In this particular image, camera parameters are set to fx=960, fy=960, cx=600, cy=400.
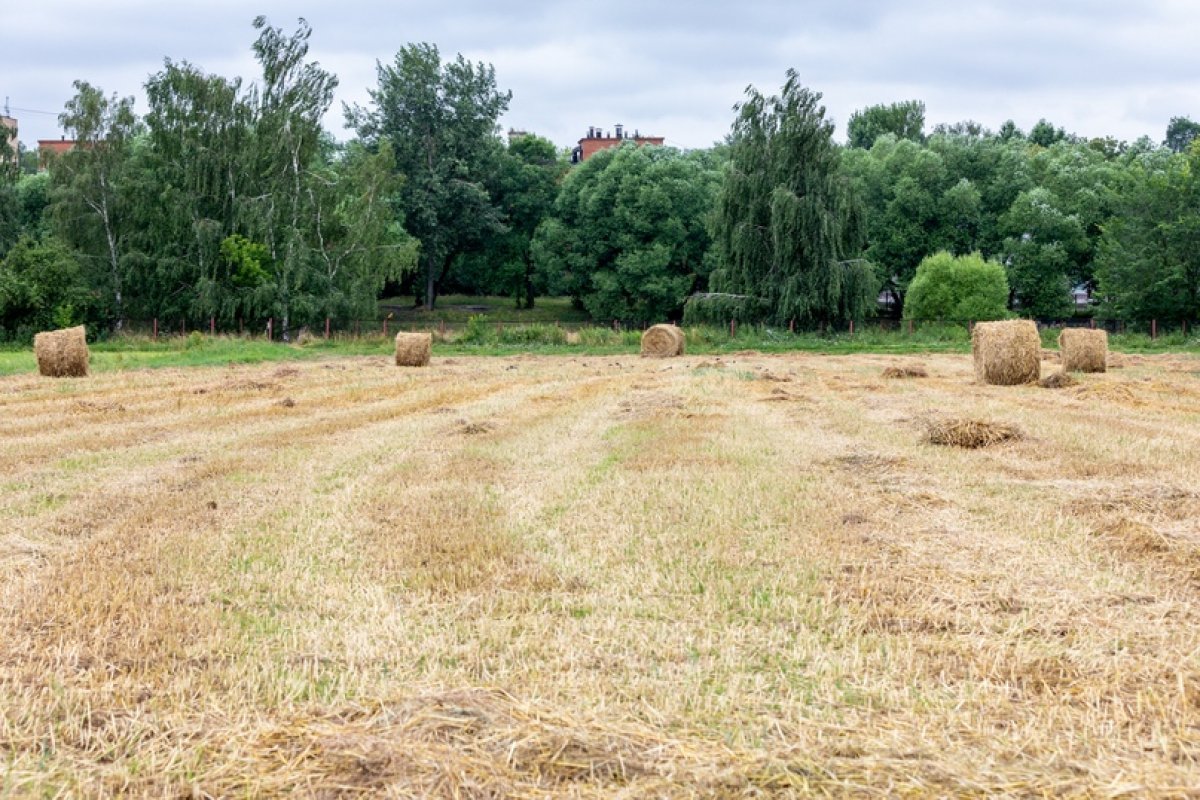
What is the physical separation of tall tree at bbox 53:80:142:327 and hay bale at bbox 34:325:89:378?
28162 mm

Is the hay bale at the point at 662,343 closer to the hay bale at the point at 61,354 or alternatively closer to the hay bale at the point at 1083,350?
the hay bale at the point at 1083,350

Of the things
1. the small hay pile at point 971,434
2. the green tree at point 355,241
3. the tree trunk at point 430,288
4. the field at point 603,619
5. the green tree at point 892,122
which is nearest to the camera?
the field at point 603,619

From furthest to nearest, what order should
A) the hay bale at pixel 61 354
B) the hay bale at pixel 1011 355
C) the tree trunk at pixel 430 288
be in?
the tree trunk at pixel 430 288 < the hay bale at pixel 61 354 < the hay bale at pixel 1011 355

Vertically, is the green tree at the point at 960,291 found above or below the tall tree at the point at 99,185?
below

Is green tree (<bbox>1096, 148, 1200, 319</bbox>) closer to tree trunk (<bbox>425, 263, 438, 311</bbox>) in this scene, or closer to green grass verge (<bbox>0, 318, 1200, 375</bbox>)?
green grass verge (<bbox>0, 318, 1200, 375</bbox>)

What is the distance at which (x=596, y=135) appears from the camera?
3944 inches

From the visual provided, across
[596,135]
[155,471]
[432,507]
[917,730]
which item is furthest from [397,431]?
[596,135]

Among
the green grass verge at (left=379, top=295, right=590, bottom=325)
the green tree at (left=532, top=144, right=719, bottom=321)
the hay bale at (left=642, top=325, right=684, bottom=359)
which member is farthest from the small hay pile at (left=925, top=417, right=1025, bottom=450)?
the green grass verge at (left=379, top=295, right=590, bottom=325)

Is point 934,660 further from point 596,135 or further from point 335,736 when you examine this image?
point 596,135

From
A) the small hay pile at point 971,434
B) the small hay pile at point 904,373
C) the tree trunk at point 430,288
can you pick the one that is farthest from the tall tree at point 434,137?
the small hay pile at point 971,434

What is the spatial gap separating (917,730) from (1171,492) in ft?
17.2

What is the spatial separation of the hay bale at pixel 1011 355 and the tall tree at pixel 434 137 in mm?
47449

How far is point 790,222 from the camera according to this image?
4322 cm

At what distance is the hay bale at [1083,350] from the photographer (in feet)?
72.6
